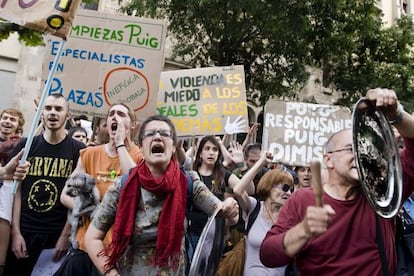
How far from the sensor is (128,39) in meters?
5.02

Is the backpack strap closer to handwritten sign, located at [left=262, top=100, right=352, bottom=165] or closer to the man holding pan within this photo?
the man holding pan

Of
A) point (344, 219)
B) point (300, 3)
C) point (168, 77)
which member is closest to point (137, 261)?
point (344, 219)

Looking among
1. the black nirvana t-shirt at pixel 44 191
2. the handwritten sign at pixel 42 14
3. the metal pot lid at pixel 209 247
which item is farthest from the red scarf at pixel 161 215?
the handwritten sign at pixel 42 14

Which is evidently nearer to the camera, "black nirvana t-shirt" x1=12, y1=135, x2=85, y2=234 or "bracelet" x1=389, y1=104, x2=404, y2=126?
"bracelet" x1=389, y1=104, x2=404, y2=126

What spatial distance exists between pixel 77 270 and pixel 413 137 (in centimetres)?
211

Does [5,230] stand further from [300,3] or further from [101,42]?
[300,3]

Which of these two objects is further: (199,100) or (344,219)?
(199,100)

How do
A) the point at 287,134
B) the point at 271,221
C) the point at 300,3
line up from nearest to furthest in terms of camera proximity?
the point at 271,221 < the point at 287,134 < the point at 300,3

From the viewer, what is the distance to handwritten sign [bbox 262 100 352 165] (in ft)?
18.2

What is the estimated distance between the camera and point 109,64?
4855 mm

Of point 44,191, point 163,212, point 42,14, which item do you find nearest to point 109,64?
point 42,14

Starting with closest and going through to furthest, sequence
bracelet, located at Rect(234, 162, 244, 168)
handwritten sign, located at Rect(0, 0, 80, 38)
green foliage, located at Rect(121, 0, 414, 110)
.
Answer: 1. handwritten sign, located at Rect(0, 0, 80, 38)
2. bracelet, located at Rect(234, 162, 244, 168)
3. green foliage, located at Rect(121, 0, 414, 110)

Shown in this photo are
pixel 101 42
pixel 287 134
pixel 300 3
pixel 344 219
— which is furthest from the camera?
pixel 300 3

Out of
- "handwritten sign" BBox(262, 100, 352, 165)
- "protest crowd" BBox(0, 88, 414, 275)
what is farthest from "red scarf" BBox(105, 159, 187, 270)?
"handwritten sign" BBox(262, 100, 352, 165)
